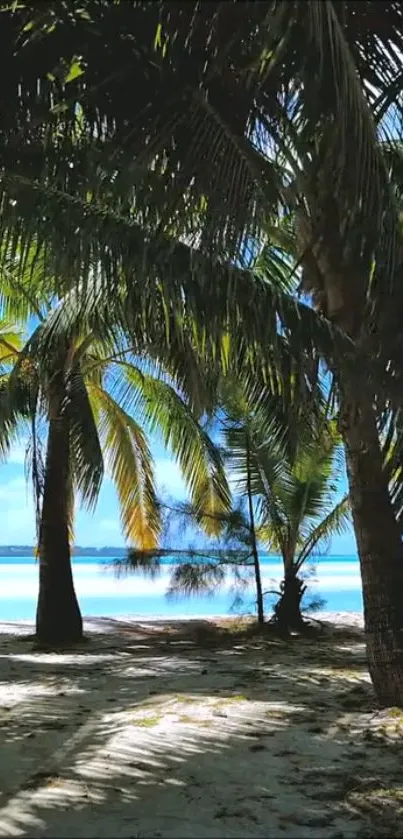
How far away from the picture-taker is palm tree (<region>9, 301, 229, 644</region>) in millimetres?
9562

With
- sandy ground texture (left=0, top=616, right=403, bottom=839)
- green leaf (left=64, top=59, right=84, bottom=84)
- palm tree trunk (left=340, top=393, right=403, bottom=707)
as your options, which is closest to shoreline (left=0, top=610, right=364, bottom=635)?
sandy ground texture (left=0, top=616, right=403, bottom=839)

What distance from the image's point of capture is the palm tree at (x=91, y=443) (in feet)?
31.4

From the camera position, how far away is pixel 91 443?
1040cm

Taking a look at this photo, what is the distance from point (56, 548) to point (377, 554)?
227 inches

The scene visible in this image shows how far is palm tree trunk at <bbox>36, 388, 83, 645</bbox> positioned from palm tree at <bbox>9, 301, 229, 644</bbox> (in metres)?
0.01

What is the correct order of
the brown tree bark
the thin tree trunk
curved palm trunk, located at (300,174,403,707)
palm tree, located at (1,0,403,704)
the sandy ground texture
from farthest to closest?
1. the thin tree trunk
2. the brown tree bark
3. curved palm trunk, located at (300,174,403,707)
4. palm tree, located at (1,0,403,704)
5. the sandy ground texture

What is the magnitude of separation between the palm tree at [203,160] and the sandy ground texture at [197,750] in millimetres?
1991

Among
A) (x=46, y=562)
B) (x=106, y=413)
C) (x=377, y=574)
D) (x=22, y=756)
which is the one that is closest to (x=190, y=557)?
(x=46, y=562)

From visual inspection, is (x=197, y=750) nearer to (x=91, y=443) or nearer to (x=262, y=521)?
(x=91, y=443)

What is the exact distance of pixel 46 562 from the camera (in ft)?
32.8

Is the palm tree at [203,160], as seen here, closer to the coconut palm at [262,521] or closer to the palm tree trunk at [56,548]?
the palm tree trunk at [56,548]

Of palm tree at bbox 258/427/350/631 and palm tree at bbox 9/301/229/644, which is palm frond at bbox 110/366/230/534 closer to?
palm tree at bbox 9/301/229/644

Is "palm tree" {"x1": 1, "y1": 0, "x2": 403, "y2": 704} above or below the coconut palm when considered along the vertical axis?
above

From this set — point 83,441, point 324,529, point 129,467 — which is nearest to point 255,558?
point 324,529
